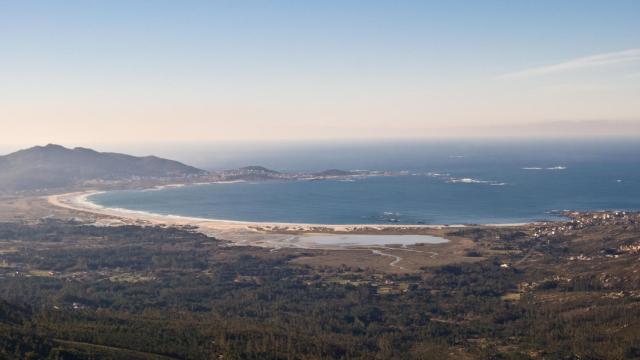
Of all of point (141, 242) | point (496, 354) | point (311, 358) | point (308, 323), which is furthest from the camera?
point (141, 242)

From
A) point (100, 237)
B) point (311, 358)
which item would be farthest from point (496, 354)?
point (100, 237)

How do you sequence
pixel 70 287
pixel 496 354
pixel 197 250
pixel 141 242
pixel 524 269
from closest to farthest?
pixel 496 354, pixel 70 287, pixel 524 269, pixel 197 250, pixel 141 242

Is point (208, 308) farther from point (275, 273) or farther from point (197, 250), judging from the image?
point (197, 250)

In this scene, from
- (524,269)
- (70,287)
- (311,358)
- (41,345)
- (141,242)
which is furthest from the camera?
(141,242)

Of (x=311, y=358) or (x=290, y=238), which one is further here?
(x=290, y=238)

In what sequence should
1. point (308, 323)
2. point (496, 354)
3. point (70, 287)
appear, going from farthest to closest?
point (70, 287)
point (308, 323)
point (496, 354)

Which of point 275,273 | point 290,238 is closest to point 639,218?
point 290,238

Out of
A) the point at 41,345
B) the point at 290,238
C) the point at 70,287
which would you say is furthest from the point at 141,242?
the point at 41,345

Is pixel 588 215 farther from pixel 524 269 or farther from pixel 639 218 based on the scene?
pixel 524 269

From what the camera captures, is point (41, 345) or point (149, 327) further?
point (149, 327)
